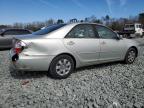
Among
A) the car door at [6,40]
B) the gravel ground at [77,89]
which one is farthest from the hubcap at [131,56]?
the car door at [6,40]

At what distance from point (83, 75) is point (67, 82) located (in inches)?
31.6

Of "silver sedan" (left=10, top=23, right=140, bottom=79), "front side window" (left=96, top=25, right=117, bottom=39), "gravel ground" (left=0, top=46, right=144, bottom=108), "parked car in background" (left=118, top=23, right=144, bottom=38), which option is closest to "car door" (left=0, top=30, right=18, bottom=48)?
"gravel ground" (left=0, top=46, right=144, bottom=108)

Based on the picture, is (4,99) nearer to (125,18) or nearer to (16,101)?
(16,101)

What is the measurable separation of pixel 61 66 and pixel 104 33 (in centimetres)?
185

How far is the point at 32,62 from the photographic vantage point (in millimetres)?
5320

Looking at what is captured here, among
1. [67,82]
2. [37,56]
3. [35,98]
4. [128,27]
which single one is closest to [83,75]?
[67,82]

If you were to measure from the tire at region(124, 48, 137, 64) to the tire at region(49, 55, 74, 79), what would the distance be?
2.41 m

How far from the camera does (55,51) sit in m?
5.54

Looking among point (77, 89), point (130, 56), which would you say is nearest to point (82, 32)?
point (77, 89)

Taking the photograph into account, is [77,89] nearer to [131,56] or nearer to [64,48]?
[64,48]

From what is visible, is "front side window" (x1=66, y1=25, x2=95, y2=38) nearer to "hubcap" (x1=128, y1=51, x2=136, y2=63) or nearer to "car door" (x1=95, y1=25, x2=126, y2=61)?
"car door" (x1=95, y1=25, x2=126, y2=61)

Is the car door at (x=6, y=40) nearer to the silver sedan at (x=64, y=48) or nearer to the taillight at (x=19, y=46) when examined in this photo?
the silver sedan at (x=64, y=48)

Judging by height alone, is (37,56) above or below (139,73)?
above

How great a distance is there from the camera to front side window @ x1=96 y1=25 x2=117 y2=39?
21.6ft
